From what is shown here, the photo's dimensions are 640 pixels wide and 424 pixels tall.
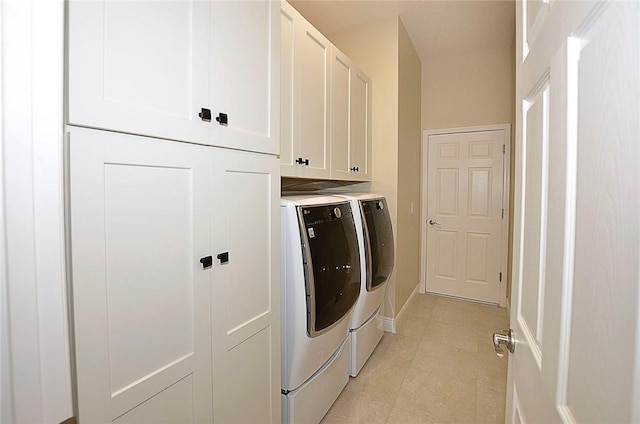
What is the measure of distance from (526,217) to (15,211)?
1.02 meters

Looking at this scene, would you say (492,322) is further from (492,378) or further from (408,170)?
(408,170)

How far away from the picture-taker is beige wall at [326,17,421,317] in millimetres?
2920

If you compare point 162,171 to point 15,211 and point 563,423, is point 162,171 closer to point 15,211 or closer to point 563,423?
point 15,211

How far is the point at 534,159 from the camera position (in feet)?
2.41

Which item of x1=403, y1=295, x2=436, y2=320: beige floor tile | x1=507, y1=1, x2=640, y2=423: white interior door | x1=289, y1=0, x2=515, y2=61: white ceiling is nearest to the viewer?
x1=507, y1=1, x2=640, y2=423: white interior door

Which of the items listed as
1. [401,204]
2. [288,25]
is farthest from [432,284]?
[288,25]

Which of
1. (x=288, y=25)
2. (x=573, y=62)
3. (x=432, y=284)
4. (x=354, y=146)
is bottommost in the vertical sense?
(x=432, y=284)

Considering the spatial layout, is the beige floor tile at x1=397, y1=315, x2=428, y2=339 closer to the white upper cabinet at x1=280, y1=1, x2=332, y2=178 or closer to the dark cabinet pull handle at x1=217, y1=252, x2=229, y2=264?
the white upper cabinet at x1=280, y1=1, x2=332, y2=178

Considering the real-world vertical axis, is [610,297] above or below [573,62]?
below

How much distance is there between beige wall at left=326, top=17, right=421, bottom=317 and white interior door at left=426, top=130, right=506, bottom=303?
78cm

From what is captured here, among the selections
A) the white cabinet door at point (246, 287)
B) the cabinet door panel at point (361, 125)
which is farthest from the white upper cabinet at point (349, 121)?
the white cabinet door at point (246, 287)

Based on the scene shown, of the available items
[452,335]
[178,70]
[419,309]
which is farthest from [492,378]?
[178,70]

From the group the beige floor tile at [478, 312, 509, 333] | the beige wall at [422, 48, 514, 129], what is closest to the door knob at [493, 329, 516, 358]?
the beige floor tile at [478, 312, 509, 333]

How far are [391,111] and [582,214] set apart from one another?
2.63m
